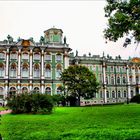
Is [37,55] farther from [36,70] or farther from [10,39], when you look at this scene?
[10,39]

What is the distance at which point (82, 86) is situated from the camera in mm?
49500

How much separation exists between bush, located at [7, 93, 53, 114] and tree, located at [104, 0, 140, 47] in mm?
9116

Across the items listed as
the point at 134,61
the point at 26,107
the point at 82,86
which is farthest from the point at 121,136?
the point at 134,61

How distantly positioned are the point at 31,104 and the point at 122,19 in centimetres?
1226

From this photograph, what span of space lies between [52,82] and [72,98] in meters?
11.2

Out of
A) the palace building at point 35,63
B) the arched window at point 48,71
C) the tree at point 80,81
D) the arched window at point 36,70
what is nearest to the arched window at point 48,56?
the palace building at point 35,63

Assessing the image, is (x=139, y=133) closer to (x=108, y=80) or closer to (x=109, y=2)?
(x=109, y=2)

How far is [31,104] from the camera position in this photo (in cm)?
2433

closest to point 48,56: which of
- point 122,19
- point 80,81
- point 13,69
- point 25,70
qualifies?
point 25,70

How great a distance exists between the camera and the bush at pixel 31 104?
2427cm

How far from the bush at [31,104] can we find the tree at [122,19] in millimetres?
9116

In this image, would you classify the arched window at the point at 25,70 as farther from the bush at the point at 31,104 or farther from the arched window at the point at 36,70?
the bush at the point at 31,104

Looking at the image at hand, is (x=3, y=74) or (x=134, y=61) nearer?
(x=3, y=74)

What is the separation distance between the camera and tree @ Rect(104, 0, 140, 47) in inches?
701
